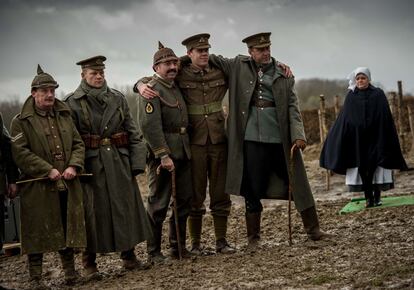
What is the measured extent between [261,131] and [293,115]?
0.37 meters

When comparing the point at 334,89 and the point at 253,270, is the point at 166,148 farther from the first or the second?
the point at 334,89

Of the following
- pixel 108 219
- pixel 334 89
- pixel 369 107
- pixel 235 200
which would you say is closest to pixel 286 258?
pixel 108 219

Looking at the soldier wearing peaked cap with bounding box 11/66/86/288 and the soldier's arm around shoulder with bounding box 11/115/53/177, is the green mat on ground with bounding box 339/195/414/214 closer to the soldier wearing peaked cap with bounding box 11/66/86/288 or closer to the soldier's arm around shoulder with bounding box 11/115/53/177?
the soldier wearing peaked cap with bounding box 11/66/86/288

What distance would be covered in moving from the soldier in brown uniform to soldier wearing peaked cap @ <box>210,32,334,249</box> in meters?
0.13

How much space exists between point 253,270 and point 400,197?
446 cm

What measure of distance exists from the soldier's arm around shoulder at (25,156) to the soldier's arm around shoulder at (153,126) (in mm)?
1063

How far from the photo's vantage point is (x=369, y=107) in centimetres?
960

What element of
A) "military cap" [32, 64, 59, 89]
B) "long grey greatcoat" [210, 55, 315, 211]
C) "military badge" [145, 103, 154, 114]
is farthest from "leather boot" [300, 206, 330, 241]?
"military cap" [32, 64, 59, 89]

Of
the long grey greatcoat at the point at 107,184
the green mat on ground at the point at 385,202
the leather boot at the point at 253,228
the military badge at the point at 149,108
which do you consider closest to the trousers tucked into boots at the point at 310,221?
the leather boot at the point at 253,228

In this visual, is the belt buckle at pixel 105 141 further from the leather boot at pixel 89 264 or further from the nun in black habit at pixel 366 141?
the nun in black habit at pixel 366 141

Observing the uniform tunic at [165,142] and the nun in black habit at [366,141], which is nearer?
the uniform tunic at [165,142]

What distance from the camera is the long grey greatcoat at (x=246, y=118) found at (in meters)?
7.32

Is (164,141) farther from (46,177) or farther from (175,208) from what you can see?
(46,177)

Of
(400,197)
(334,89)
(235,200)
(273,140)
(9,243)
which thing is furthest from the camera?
(334,89)
